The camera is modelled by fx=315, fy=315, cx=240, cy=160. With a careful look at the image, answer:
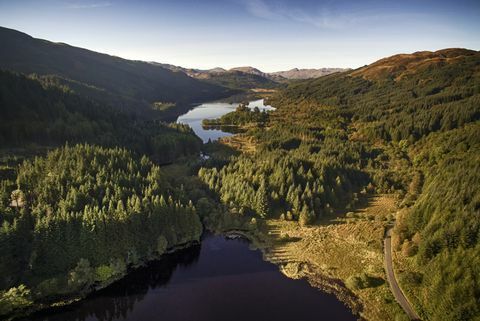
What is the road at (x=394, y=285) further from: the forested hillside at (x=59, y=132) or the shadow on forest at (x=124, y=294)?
the forested hillside at (x=59, y=132)

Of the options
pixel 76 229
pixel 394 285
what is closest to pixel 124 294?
pixel 76 229

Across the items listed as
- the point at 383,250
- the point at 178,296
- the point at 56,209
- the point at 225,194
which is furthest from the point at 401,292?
the point at 56,209

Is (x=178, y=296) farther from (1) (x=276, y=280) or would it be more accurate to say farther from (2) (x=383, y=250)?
(2) (x=383, y=250)

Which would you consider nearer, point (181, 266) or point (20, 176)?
point (181, 266)

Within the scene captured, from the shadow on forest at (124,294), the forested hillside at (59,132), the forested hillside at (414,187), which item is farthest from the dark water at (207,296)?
the forested hillside at (59,132)

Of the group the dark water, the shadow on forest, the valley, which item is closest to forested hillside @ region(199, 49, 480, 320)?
the valley

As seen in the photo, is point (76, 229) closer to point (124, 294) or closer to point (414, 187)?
point (124, 294)
